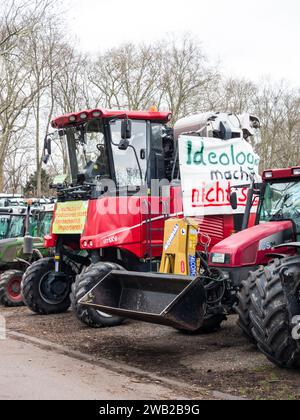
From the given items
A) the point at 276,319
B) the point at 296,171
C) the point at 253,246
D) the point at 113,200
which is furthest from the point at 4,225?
the point at 276,319

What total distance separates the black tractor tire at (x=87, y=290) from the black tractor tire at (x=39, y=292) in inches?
83.5

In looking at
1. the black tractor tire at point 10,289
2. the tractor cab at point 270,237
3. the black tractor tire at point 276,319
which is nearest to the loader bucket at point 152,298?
the tractor cab at point 270,237

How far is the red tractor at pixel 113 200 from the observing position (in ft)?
36.2

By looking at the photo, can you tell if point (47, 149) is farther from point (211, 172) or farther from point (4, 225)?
point (4, 225)

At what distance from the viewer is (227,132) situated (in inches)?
456

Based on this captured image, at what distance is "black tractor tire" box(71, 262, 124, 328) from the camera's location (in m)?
9.88

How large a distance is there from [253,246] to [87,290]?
2965mm

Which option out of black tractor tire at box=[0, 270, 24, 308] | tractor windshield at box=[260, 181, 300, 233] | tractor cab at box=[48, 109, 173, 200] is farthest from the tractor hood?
black tractor tire at box=[0, 270, 24, 308]

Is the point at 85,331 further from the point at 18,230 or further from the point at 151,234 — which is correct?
the point at 18,230

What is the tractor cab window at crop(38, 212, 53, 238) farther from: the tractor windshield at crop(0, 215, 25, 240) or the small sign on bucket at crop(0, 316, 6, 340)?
the small sign on bucket at crop(0, 316, 6, 340)

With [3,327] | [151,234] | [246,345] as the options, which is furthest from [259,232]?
[3,327]

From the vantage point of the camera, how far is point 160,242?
37.2 ft

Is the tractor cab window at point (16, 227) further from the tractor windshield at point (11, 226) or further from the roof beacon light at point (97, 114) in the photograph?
the roof beacon light at point (97, 114)
